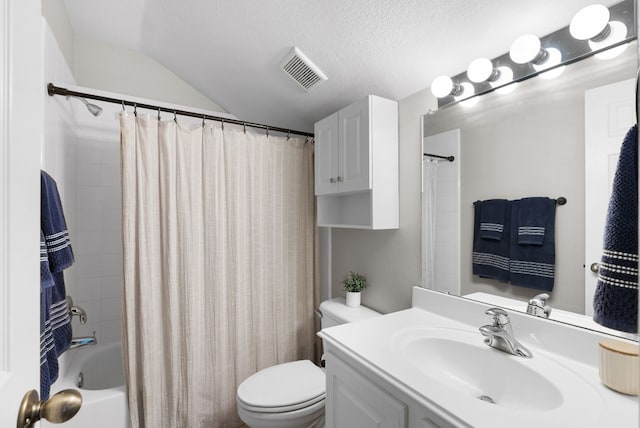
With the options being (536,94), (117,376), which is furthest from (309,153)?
(117,376)

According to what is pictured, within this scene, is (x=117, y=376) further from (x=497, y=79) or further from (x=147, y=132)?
(x=497, y=79)

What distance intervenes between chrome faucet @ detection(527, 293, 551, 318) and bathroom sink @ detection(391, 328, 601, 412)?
0.15 meters

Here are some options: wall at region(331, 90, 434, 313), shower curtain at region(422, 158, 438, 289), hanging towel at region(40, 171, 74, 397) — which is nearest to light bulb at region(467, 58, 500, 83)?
wall at region(331, 90, 434, 313)

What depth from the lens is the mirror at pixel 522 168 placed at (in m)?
1.00

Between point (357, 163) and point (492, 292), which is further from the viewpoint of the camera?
point (357, 163)

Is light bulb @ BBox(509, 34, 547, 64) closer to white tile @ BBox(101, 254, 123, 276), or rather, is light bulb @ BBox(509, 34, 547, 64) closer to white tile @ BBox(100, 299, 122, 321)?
white tile @ BBox(101, 254, 123, 276)

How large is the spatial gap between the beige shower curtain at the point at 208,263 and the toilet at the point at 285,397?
0.33 meters

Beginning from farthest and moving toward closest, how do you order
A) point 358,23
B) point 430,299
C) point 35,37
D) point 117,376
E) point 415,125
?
point 117,376, point 415,125, point 430,299, point 358,23, point 35,37

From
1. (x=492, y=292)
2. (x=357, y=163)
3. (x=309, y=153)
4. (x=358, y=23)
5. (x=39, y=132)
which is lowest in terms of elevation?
(x=492, y=292)

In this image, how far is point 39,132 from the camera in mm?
563

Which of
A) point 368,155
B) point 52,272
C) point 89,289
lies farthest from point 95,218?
point 368,155

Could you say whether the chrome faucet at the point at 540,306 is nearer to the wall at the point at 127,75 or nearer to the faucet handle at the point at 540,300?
the faucet handle at the point at 540,300

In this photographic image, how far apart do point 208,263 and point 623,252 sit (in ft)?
5.69

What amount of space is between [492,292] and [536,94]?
30.4 inches
